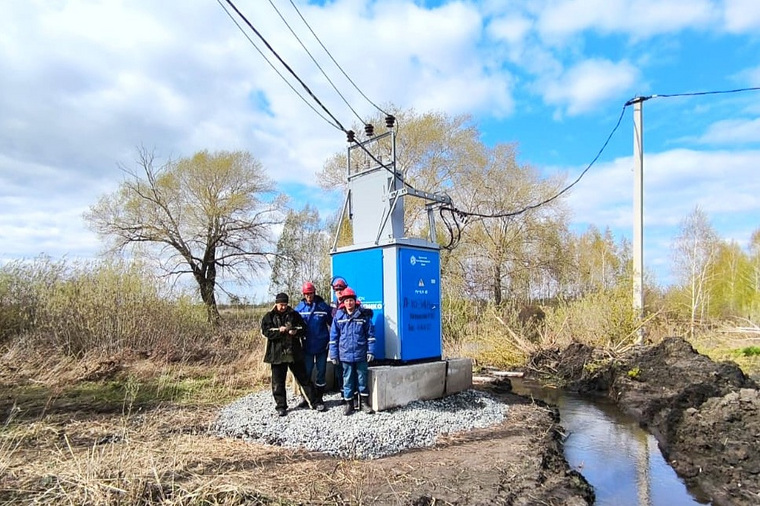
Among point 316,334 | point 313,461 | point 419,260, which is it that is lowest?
point 313,461

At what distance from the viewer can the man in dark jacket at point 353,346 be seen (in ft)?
22.5

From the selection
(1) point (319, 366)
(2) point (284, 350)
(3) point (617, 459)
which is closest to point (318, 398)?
(1) point (319, 366)

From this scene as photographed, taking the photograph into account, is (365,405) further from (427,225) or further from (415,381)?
(427,225)

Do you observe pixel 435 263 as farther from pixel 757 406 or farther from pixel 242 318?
pixel 242 318

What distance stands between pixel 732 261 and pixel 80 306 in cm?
4017

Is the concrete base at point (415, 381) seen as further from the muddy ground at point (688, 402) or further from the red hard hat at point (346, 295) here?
the muddy ground at point (688, 402)

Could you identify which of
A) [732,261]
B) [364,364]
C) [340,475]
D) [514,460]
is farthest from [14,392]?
[732,261]

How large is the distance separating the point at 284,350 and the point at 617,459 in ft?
16.0

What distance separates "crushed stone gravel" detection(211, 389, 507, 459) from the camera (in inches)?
231

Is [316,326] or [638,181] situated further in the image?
[638,181]

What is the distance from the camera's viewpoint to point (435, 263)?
825cm

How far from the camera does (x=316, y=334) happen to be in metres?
7.40

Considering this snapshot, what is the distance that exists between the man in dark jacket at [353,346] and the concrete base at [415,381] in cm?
16

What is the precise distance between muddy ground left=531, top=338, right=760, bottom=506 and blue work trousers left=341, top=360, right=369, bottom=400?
416 centimetres
